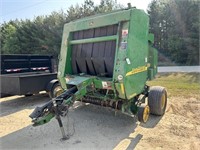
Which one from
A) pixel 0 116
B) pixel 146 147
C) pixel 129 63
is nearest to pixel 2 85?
pixel 0 116

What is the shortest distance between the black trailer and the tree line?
11834 mm

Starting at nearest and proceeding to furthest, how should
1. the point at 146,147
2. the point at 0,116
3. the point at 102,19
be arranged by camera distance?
the point at 146,147 → the point at 102,19 → the point at 0,116

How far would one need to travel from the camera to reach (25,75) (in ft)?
21.9

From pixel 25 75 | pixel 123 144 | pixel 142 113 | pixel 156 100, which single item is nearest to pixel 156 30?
pixel 25 75

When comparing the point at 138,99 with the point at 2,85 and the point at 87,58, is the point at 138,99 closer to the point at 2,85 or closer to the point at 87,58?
the point at 87,58

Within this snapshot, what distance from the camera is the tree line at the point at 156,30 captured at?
1948 centimetres

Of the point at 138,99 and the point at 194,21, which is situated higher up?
the point at 194,21

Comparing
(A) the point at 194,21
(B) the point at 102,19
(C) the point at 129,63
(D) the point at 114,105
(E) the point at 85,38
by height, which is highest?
(A) the point at 194,21

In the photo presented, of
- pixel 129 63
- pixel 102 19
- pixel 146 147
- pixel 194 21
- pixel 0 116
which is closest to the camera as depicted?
pixel 146 147

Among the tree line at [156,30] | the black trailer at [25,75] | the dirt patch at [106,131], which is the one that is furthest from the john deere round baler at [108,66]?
the tree line at [156,30]

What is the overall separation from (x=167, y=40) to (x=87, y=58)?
17.1 metres

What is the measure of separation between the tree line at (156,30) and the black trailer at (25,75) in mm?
11834

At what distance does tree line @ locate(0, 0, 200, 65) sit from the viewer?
19484 millimetres

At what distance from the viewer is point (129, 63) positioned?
160 inches
